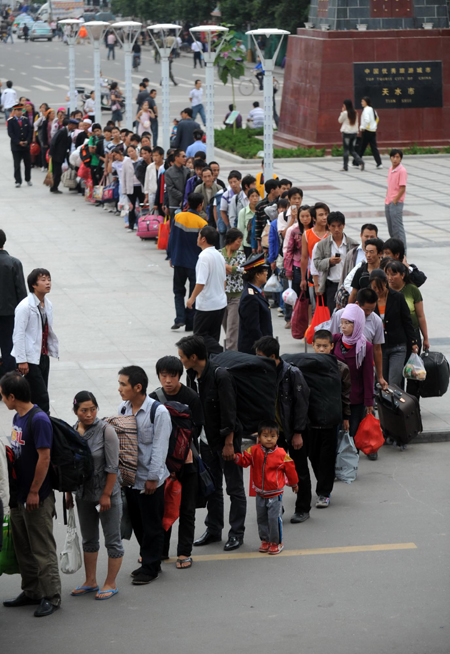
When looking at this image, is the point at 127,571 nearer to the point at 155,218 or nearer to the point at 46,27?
the point at 155,218

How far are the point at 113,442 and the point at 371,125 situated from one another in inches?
785

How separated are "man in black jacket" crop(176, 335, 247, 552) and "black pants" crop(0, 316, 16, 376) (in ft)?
11.4

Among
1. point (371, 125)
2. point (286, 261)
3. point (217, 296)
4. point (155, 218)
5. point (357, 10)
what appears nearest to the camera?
point (217, 296)

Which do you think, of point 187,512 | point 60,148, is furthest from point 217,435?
point 60,148

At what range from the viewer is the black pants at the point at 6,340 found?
418 inches

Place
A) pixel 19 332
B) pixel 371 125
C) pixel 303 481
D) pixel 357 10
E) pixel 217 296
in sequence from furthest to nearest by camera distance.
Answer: pixel 357 10
pixel 371 125
pixel 217 296
pixel 19 332
pixel 303 481

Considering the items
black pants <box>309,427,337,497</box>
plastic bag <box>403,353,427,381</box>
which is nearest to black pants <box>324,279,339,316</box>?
plastic bag <box>403,353,427,381</box>

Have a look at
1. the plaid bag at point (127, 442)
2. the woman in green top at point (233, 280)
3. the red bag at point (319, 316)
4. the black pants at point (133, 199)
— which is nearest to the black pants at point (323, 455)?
the plaid bag at point (127, 442)

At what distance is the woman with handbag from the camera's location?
662 centimetres

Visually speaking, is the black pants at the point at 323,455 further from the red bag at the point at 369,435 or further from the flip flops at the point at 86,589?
Answer: the flip flops at the point at 86,589

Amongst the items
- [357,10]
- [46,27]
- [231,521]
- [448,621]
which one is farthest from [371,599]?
[46,27]

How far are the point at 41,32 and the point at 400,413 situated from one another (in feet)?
261

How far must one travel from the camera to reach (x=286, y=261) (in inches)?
488

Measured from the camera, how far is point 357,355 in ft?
28.5
